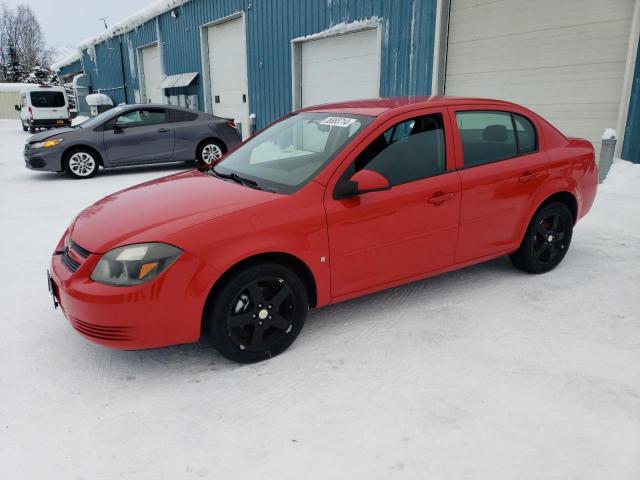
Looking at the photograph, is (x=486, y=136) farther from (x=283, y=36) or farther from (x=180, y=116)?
(x=283, y=36)

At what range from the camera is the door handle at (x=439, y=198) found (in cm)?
345

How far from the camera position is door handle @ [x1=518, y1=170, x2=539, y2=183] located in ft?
12.9

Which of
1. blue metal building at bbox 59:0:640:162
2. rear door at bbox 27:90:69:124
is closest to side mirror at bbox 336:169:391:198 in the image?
blue metal building at bbox 59:0:640:162

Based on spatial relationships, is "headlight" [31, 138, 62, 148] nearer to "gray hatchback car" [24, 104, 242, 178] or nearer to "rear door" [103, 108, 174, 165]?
"gray hatchback car" [24, 104, 242, 178]

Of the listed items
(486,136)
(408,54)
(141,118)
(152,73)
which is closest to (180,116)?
(141,118)

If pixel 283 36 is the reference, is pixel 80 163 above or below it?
below

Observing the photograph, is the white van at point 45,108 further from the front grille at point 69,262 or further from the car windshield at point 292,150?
the front grille at point 69,262

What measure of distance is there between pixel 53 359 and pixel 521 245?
3553 millimetres

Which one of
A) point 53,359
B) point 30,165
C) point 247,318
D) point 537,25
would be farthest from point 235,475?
point 30,165

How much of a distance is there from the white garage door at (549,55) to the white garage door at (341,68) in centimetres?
197

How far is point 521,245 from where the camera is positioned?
13.8 feet

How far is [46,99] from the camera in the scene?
20938mm

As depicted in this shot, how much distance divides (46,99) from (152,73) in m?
4.83

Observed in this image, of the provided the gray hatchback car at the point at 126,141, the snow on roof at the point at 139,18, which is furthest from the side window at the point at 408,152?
the snow on roof at the point at 139,18
